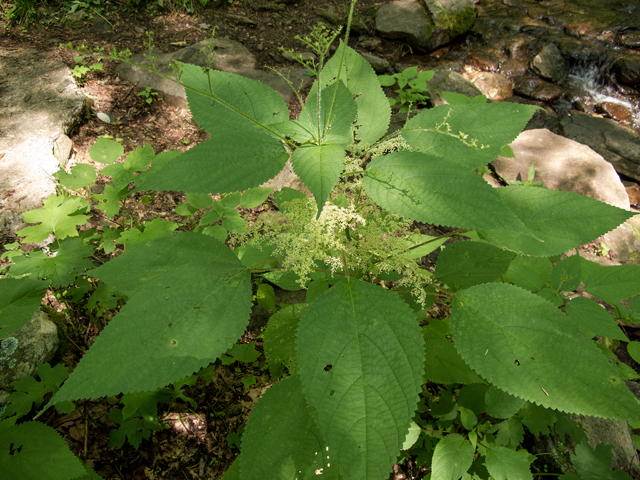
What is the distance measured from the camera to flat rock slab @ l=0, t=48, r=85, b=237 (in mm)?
3418

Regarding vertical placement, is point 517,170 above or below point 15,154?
below

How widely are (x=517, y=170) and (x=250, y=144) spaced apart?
196 inches

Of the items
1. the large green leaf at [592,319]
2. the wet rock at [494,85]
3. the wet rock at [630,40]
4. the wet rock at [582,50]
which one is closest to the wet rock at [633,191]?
the wet rock at [494,85]

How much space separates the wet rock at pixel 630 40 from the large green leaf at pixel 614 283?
9.77 metres

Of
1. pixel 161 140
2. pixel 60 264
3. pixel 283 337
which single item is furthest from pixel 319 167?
pixel 161 140

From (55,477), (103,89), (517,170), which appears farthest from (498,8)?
(55,477)

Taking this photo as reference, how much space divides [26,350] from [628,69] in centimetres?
1154

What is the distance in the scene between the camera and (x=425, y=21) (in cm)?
836

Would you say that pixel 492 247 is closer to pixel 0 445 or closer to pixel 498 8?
pixel 0 445

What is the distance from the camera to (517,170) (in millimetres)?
5035

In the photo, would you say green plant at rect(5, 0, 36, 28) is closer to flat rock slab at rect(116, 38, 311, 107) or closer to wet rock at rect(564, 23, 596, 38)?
flat rock slab at rect(116, 38, 311, 107)

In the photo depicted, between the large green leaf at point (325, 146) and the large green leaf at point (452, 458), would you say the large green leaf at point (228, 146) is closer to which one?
the large green leaf at point (325, 146)

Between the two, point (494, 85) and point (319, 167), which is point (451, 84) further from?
point (319, 167)

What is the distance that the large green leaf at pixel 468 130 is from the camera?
1.41 m
